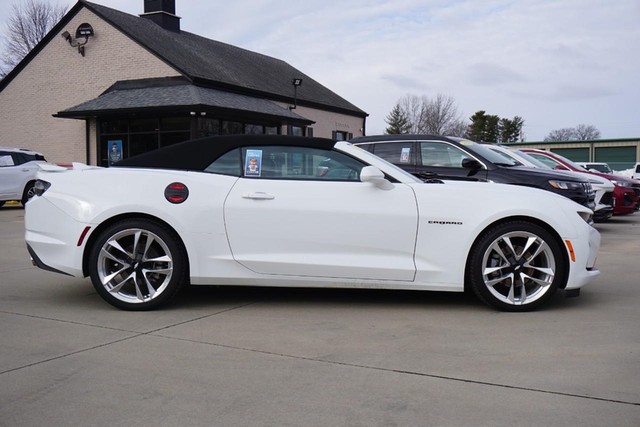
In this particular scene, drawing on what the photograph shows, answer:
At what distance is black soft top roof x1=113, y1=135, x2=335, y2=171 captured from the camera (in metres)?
5.53

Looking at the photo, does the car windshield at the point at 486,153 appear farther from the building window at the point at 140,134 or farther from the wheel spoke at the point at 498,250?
the building window at the point at 140,134

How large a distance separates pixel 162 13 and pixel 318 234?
88.6 ft

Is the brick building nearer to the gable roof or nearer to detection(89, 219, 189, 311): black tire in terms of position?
the gable roof

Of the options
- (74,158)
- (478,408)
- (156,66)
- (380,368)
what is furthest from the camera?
(74,158)

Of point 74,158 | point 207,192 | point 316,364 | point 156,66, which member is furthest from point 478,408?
point 74,158

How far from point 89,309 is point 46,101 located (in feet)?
85.6

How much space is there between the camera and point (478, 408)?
10.7 feet

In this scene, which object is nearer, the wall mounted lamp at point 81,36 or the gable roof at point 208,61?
the gable roof at point 208,61

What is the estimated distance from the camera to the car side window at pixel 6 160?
18312mm

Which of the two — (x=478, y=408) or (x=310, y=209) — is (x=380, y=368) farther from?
(x=310, y=209)

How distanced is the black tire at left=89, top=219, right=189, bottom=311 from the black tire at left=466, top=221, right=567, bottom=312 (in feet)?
7.84

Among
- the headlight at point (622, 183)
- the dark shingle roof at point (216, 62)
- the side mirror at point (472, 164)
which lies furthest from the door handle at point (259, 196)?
the dark shingle roof at point (216, 62)

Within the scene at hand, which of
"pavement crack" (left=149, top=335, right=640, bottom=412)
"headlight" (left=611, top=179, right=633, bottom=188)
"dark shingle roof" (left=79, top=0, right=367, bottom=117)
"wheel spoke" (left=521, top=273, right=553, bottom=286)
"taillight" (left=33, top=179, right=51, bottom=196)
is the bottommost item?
"pavement crack" (left=149, top=335, right=640, bottom=412)

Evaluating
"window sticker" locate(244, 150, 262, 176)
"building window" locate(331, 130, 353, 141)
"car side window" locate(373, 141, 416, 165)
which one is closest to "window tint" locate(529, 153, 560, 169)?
"car side window" locate(373, 141, 416, 165)
